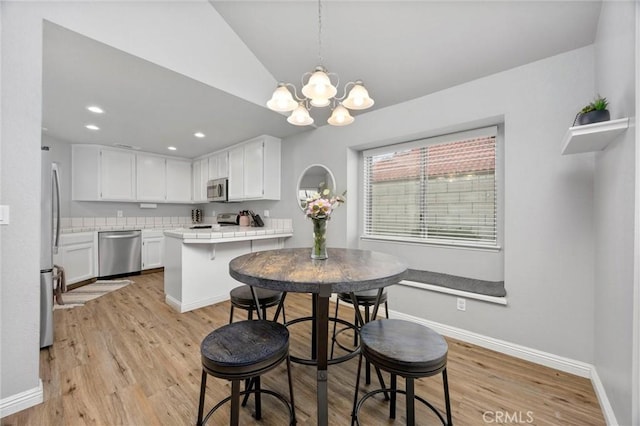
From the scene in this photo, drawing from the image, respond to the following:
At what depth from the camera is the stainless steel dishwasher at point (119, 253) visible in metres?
4.29

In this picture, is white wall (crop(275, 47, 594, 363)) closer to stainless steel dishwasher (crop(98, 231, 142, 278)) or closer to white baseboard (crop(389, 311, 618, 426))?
white baseboard (crop(389, 311, 618, 426))

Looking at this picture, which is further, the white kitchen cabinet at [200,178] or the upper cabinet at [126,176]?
the white kitchen cabinet at [200,178]

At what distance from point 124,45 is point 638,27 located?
9.70ft

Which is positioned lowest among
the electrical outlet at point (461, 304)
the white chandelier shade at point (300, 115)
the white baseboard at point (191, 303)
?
the white baseboard at point (191, 303)

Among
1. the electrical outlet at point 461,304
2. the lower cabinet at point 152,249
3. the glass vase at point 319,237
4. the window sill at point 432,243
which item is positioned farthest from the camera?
the lower cabinet at point 152,249

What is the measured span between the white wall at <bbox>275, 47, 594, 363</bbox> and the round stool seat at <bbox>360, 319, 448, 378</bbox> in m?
1.32

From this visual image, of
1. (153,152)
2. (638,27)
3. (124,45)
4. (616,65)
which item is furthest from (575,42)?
(153,152)

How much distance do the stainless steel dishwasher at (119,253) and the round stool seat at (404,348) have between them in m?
4.79

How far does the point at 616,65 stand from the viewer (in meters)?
1.38

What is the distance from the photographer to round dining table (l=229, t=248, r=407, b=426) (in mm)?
1173

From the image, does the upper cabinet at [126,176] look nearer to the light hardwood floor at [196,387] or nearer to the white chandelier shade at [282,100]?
the light hardwood floor at [196,387]

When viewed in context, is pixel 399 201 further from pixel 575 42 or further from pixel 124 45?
pixel 124 45

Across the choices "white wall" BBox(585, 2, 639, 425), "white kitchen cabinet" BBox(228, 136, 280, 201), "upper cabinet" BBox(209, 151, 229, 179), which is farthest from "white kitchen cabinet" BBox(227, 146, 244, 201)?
"white wall" BBox(585, 2, 639, 425)

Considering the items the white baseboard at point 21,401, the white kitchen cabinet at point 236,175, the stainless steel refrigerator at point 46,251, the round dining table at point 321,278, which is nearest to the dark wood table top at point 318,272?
the round dining table at point 321,278
